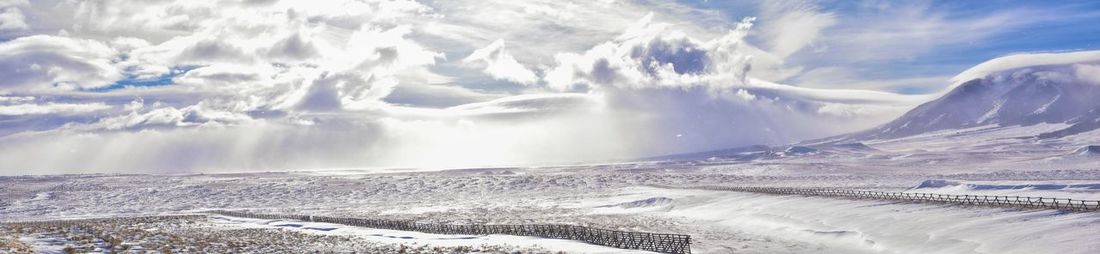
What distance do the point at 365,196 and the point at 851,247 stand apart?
98074mm

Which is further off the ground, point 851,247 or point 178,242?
point 178,242

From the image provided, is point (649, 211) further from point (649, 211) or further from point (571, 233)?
point (571, 233)

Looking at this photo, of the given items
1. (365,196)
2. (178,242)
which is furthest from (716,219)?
(365,196)

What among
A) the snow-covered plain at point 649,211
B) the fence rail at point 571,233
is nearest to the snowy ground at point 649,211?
the snow-covered plain at point 649,211

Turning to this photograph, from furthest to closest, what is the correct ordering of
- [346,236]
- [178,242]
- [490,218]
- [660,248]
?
1. [490,218]
2. [346,236]
3. [660,248]
4. [178,242]

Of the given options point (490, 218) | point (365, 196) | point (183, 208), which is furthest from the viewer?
point (365, 196)

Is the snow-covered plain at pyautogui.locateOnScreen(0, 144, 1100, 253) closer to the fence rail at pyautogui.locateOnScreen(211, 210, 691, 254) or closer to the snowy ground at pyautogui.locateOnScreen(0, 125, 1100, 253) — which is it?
the snowy ground at pyautogui.locateOnScreen(0, 125, 1100, 253)

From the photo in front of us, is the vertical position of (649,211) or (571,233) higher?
(571,233)

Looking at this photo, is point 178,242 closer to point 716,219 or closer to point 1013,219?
point 716,219

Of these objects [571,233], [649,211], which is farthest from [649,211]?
[571,233]

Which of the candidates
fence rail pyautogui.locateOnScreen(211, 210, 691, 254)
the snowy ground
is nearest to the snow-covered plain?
the snowy ground

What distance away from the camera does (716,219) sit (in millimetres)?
72062

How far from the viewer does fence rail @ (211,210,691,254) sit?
45.0m

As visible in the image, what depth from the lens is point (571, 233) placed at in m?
55.1
